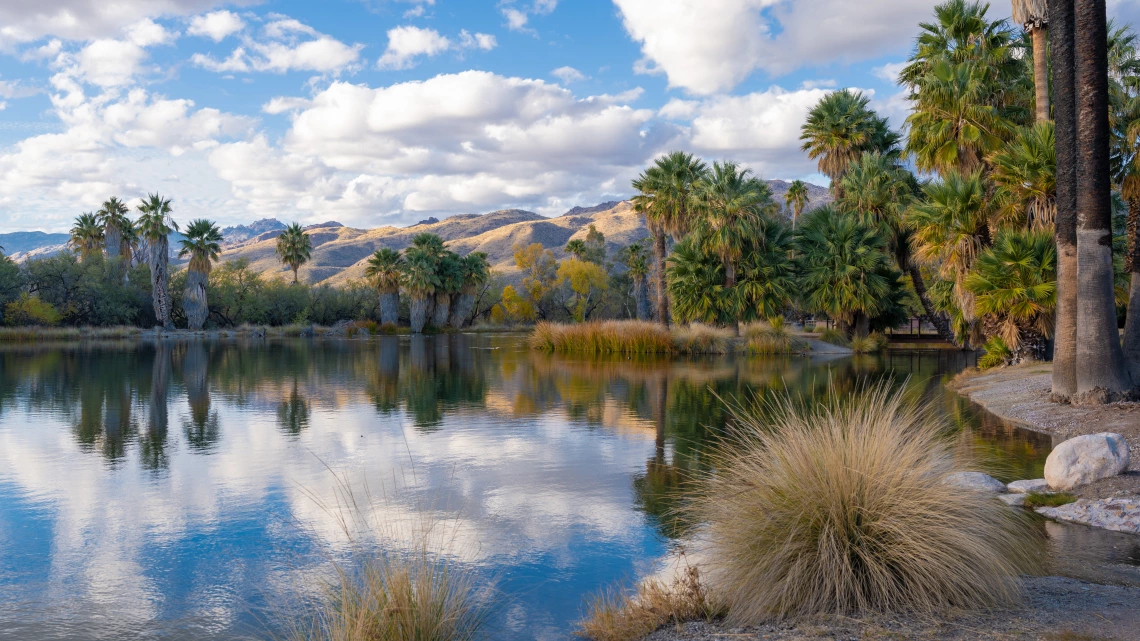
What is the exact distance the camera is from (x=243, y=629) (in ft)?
19.3

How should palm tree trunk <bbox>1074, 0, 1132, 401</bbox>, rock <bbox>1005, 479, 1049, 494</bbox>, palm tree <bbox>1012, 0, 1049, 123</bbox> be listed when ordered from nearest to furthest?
rock <bbox>1005, 479, 1049, 494</bbox>, palm tree trunk <bbox>1074, 0, 1132, 401</bbox>, palm tree <bbox>1012, 0, 1049, 123</bbox>

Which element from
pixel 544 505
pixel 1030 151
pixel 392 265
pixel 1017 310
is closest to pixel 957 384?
pixel 1017 310

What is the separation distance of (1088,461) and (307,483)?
9392mm

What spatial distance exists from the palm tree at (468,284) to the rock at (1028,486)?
228ft

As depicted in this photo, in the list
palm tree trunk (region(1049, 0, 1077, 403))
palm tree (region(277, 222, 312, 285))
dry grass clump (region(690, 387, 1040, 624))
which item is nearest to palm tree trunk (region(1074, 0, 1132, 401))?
palm tree trunk (region(1049, 0, 1077, 403))

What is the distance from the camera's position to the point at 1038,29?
61.8 ft

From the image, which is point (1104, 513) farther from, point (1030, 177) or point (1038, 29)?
point (1038, 29)

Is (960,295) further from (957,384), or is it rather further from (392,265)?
(392,265)

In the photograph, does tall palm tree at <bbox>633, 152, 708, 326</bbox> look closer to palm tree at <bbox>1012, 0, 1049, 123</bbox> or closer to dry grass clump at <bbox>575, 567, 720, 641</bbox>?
palm tree at <bbox>1012, 0, 1049, 123</bbox>

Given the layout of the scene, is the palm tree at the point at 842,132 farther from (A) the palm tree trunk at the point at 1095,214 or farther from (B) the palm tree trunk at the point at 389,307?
(B) the palm tree trunk at the point at 389,307

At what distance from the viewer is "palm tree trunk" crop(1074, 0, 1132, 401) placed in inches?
515

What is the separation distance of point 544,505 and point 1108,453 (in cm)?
634

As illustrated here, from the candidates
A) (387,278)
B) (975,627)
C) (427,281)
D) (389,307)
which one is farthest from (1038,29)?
(389,307)

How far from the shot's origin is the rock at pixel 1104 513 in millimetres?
8102
